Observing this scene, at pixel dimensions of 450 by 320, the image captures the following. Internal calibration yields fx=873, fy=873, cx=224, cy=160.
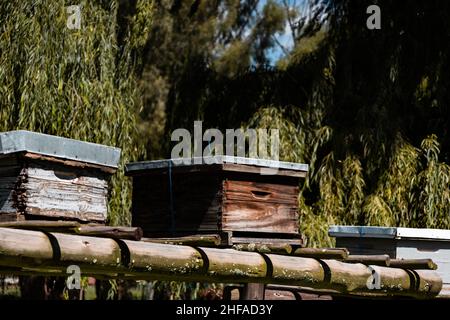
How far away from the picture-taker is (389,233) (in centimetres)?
784

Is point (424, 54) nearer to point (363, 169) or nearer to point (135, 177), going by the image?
point (363, 169)

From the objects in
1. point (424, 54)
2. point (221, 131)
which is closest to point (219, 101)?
point (221, 131)

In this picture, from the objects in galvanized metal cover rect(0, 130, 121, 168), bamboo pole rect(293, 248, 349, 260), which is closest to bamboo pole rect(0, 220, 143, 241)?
galvanized metal cover rect(0, 130, 121, 168)

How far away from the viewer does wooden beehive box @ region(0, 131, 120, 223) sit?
5.81m

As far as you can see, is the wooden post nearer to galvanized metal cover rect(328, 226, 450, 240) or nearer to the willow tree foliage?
galvanized metal cover rect(328, 226, 450, 240)

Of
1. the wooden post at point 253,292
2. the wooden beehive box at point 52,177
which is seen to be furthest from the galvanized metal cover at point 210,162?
the wooden post at point 253,292

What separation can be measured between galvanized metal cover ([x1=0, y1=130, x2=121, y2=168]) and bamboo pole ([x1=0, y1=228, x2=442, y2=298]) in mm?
802

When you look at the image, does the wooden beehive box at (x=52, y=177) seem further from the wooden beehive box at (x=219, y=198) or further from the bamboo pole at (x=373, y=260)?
the bamboo pole at (x=373, y=260)

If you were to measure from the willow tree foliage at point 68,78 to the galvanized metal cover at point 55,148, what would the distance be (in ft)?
14.0

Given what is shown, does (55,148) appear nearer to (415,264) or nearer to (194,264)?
(194,264)

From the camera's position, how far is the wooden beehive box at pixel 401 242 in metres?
7.88

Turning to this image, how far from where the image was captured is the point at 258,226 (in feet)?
22.7

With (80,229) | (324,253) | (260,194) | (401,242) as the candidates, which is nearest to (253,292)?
(260,194)

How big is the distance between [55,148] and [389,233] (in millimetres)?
3299
